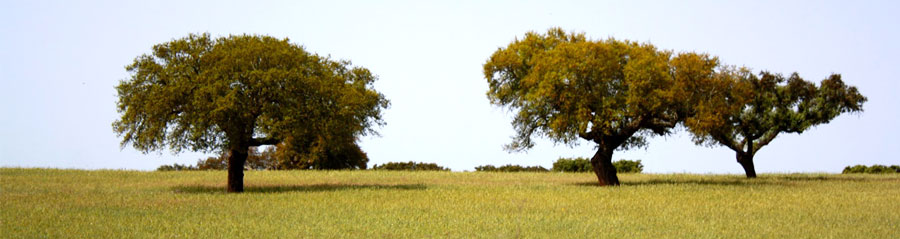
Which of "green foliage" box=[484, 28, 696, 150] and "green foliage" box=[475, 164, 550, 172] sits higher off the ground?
"green foliage" box=[484, 28, 696, 150]

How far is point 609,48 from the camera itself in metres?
41.8

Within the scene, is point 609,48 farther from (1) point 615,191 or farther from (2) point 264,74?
(2) point 264,74

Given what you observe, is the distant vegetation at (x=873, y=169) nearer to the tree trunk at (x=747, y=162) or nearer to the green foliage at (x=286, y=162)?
the tree trunk at (x=747, y=162)

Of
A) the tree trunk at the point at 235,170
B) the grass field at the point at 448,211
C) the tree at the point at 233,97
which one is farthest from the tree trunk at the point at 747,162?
the tree trunk at the point at 235,170

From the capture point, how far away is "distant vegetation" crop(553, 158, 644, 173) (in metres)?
65.6

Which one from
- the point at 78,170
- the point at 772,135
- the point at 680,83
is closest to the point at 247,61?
the point at 680,83

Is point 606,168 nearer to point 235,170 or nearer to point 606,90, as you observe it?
point 606,90

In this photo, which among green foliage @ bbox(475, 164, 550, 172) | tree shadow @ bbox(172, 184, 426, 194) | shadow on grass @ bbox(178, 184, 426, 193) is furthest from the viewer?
green foliage @ bbox(475, 164, 550, 172)

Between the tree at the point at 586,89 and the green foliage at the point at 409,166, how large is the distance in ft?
76.7

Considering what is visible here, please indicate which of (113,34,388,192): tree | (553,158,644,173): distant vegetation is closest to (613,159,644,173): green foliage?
(553,158,644,173): distant vegetation

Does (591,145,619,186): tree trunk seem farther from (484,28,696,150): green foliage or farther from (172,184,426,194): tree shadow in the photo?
(172,184,426,194): tree shadow

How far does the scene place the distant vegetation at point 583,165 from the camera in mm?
65562

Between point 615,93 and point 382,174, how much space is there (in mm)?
20193

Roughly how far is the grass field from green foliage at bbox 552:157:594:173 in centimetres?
2089
